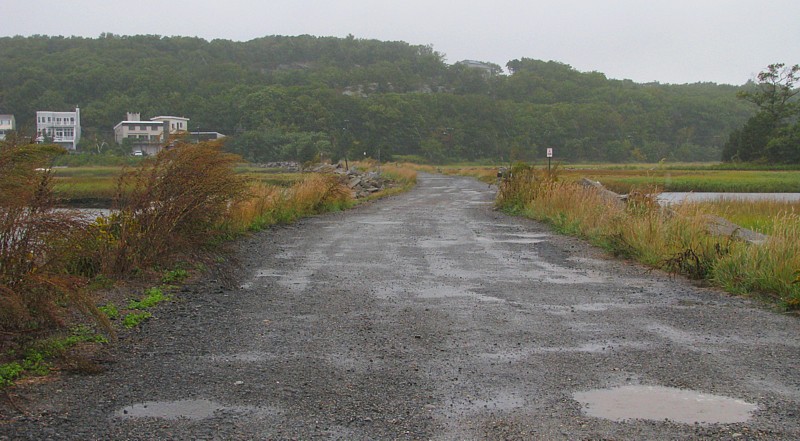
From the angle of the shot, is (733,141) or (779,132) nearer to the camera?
(779,132)

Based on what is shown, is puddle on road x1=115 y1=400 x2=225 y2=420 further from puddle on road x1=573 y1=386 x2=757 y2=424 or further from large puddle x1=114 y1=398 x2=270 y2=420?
puddle on road x1=573 y1=386 x2=757 y2=424

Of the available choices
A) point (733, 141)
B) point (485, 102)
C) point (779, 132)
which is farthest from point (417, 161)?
point (779, 132)

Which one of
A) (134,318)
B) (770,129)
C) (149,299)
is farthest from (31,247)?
(770,129)

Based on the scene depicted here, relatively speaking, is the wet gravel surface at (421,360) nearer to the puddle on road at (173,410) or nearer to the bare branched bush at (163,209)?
the puddle on road at (173,410)

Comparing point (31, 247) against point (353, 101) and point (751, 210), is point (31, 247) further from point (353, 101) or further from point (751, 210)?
point (353, 101)

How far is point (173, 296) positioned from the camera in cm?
866

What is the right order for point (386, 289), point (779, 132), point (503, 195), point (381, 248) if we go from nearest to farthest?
point (386, 289) < point (381, 248) < point (503, 195) < point (779, 132)

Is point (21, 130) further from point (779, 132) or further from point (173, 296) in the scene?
point (779, 132)

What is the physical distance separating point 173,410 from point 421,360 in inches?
81.6

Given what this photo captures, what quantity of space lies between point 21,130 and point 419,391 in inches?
201

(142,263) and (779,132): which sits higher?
(779,132)

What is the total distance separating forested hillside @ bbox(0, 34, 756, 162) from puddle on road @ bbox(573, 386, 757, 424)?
73.6 metres

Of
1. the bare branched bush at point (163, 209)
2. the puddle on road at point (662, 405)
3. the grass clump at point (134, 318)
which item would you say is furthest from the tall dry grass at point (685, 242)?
the bare branched bush at point (163, 209)

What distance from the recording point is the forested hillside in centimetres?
9119
